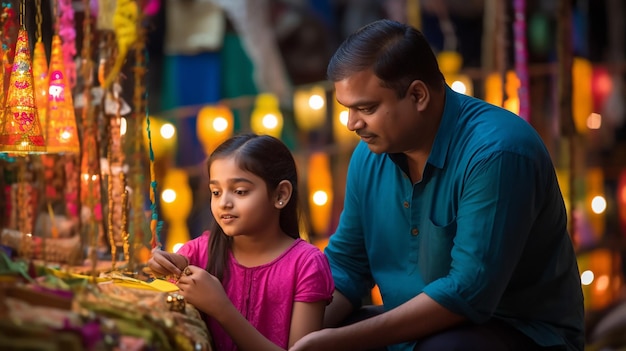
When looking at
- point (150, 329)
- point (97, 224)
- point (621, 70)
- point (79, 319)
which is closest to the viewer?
point (79, 319)

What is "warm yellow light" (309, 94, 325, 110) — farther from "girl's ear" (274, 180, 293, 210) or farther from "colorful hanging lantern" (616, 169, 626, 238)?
"girl's ear" (274, 180, 293, 210)

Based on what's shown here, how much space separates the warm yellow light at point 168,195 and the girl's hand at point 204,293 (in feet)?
9.81

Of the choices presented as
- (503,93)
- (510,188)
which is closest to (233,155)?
(510,188)

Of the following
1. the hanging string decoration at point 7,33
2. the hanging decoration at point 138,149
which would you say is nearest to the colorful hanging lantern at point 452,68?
the hanging decoration at point 138,149

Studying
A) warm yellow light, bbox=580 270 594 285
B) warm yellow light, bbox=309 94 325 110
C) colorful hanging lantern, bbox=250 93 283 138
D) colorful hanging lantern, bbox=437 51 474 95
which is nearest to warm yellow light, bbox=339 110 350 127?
warm yellow light, bbox=309 94 325 110

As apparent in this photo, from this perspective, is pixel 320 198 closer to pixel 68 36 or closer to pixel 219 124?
pixel 219 124

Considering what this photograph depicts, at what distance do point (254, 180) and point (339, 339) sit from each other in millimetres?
483

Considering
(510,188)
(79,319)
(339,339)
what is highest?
(510,188)

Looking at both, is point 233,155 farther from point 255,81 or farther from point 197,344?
point 255,81

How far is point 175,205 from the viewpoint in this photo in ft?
17.7

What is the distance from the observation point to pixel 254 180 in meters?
2.61

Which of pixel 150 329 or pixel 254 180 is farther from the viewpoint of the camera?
pixel 254 180

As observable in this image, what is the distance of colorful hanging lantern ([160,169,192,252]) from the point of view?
536cm

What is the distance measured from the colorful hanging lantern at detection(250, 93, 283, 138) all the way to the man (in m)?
2.61
